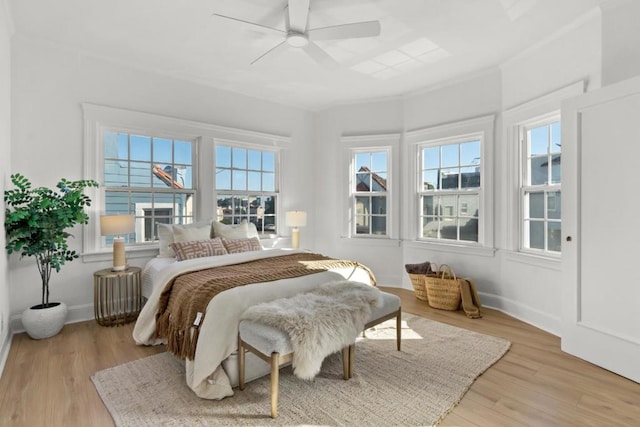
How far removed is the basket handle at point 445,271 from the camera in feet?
13.4

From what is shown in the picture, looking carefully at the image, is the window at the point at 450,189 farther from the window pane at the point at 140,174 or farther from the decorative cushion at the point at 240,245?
the window pane at the point at 140,174

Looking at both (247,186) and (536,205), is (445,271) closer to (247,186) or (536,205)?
(536,205)

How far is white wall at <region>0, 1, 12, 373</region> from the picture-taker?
2703 millimetres

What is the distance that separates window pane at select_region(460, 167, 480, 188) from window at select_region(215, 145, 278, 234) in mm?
2650

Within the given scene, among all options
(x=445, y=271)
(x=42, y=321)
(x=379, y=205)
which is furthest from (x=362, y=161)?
(x=42, y=321)

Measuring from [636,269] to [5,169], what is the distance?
4.99 meters

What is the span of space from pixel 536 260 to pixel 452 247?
3.52ft

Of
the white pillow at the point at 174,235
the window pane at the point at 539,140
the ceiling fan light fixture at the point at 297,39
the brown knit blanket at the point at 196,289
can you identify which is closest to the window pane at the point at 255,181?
the white pillow at the point at 174,235

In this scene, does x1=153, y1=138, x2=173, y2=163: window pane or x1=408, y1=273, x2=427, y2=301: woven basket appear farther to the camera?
x1=408, y1=273, x2=427, y2=301: woven basket

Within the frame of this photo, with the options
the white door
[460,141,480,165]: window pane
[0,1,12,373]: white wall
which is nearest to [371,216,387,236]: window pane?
[460,141,480,165]: window pane

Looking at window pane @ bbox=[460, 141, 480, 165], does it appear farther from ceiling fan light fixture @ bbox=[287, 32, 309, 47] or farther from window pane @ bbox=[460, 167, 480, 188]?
ceiling fan light fixture @ bbox=[287, 32, 309, 47]

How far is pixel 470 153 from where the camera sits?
174 inches

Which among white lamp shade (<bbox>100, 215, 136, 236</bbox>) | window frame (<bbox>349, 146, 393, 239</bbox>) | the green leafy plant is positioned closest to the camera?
the green leafy plant

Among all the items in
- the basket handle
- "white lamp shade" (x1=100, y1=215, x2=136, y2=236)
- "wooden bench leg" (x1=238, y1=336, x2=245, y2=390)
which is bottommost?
"wooden bench leg" (x1=238, y1=336, x2=245, y2=390)
